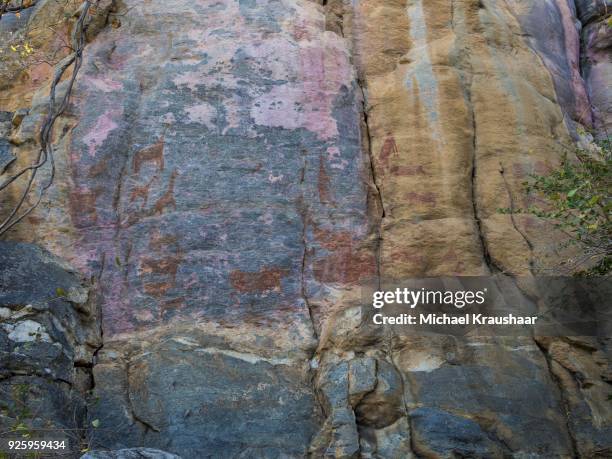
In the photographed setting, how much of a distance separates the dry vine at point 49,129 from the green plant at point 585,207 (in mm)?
5398

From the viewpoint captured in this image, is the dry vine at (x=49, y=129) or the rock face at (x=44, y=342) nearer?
the rock face at (x=44, y=342)

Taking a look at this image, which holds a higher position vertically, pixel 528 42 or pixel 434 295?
pixel 528 42

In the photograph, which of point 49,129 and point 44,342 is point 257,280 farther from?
point 49,129

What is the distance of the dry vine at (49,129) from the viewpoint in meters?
9.20

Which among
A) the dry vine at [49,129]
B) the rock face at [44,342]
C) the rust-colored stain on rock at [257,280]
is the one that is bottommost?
the rust-colored stain on rock at [257,280]

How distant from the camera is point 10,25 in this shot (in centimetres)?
1193

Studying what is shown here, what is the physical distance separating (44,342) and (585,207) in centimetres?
556

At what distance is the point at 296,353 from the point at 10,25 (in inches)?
269

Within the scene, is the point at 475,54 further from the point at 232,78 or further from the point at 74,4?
the point at 74,4

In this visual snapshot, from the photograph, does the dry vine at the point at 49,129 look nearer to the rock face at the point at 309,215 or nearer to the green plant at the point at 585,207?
the rock face at the point at 309,215

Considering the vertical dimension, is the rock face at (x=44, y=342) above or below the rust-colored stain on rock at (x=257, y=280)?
above

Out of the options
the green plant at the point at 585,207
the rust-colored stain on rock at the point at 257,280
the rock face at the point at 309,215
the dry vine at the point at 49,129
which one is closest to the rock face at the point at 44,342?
the rock face at the point at 309,215

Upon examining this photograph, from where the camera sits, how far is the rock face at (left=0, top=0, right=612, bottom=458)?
8227 mm

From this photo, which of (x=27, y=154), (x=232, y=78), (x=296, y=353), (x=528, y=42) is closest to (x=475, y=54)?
(x=528, y=42)
